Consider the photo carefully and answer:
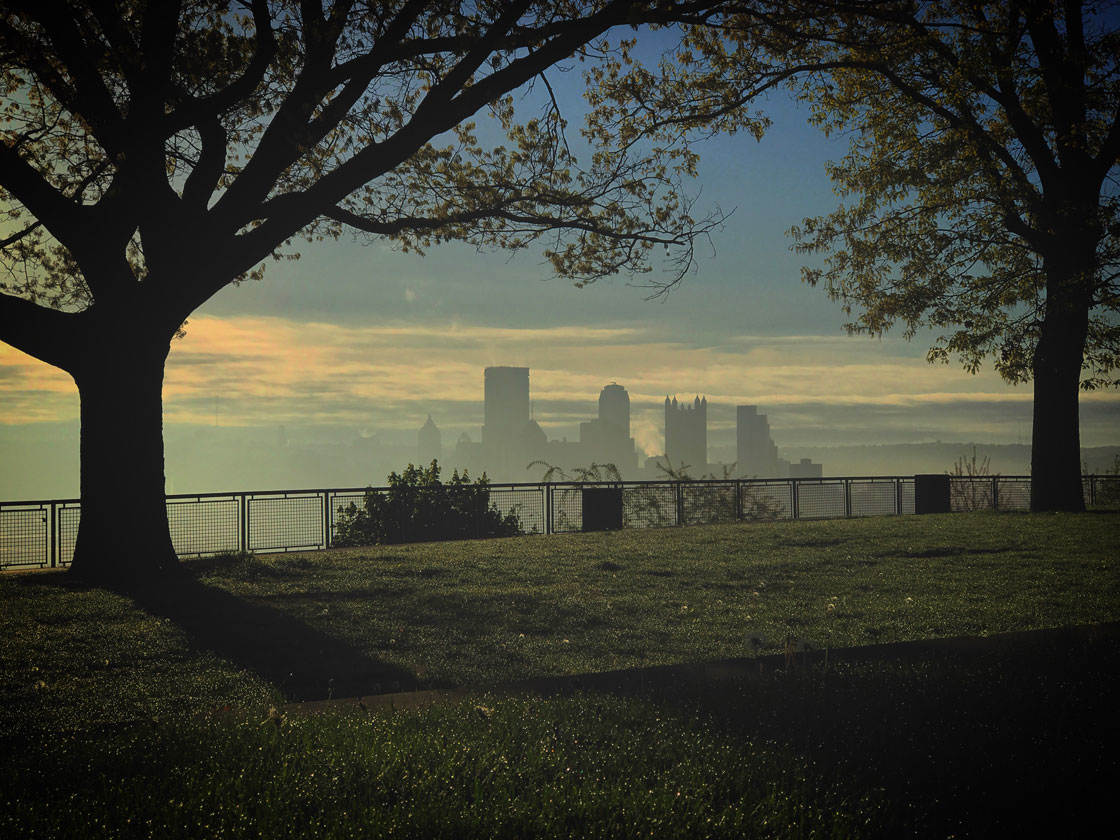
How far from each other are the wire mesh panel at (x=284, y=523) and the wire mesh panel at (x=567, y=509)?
5734 millimetres

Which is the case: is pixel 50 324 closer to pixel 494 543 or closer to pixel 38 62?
pixel 38 62

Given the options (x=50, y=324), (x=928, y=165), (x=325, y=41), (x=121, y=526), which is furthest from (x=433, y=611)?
(x=928, y=165)

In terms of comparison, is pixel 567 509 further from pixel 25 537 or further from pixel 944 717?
pixel 944 717

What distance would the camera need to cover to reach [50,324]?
42.3 ft

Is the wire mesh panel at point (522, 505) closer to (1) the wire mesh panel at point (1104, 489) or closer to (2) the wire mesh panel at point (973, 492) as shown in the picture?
(2) the wire mesh panel at point (973, 492)

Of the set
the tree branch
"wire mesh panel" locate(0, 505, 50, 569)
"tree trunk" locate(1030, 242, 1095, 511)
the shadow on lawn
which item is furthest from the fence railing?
the shadow on lawn

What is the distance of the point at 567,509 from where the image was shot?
71.3ft

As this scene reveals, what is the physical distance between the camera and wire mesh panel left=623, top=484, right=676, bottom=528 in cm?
2344

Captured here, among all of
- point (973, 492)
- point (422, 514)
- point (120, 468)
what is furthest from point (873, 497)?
point (120, 468)

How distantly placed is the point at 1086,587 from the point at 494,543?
10467 millimetres

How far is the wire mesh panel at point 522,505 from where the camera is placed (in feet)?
69.9

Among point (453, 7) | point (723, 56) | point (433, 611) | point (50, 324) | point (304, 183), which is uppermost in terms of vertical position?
point (723, 56)

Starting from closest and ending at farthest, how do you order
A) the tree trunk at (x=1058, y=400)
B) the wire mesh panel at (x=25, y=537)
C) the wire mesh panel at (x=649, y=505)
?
the wire mesh panel at (x=25, y=537), the tree trunk at (x=1058, y=400), the wire mesh panel at (x=649, y=505)

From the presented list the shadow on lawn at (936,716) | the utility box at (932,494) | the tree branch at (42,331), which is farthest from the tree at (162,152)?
the utility box at (932,494)
